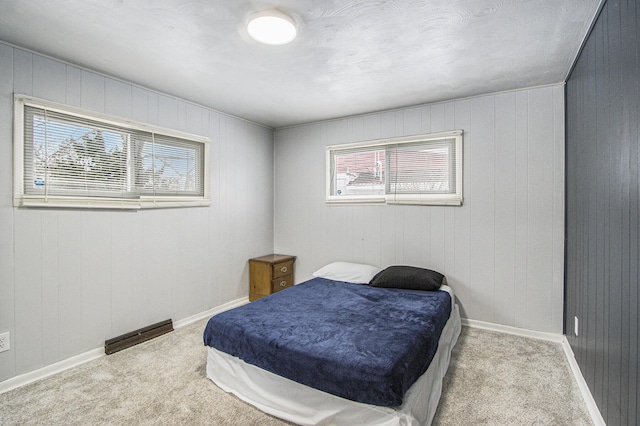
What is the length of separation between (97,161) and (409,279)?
10.4 ft

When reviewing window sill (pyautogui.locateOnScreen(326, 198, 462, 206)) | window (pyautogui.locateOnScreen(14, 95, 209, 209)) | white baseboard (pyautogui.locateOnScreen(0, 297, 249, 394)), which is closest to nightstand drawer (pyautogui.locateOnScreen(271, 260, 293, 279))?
window sill (pyautogui.locateOnScreen(326, 198, 462, 206))

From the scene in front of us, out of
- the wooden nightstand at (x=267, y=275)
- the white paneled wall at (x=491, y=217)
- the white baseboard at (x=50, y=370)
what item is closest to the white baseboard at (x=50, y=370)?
the white baseboard at (x=50, y=370)

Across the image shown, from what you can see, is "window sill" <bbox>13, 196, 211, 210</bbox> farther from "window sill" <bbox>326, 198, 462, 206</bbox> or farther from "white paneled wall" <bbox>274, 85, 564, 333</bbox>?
"white paneled wall" <bbox>274, 85, 564, 333</bbox>

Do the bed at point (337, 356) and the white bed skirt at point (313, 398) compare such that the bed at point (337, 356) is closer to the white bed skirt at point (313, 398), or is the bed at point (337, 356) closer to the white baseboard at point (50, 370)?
the white bed skirt at point (313, 398)

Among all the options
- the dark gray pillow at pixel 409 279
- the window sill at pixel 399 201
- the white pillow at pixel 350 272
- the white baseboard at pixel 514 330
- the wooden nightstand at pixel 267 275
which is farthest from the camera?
the wooden nightstand at pixel 267 275

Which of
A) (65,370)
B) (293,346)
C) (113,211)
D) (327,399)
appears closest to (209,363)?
(293,346)

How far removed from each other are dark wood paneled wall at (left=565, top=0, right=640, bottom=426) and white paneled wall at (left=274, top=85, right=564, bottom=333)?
1.68 feet

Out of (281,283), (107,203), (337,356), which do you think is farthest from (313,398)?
(281,283)

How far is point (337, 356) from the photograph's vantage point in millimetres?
1809

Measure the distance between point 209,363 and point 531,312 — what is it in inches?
119

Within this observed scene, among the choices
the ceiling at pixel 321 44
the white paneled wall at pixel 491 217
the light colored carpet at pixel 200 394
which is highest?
the ceiling at pixel 321 44

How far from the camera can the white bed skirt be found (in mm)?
1672

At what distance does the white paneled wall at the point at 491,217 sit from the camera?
9.75 feet

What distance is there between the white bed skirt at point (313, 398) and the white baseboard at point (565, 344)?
86 cm
